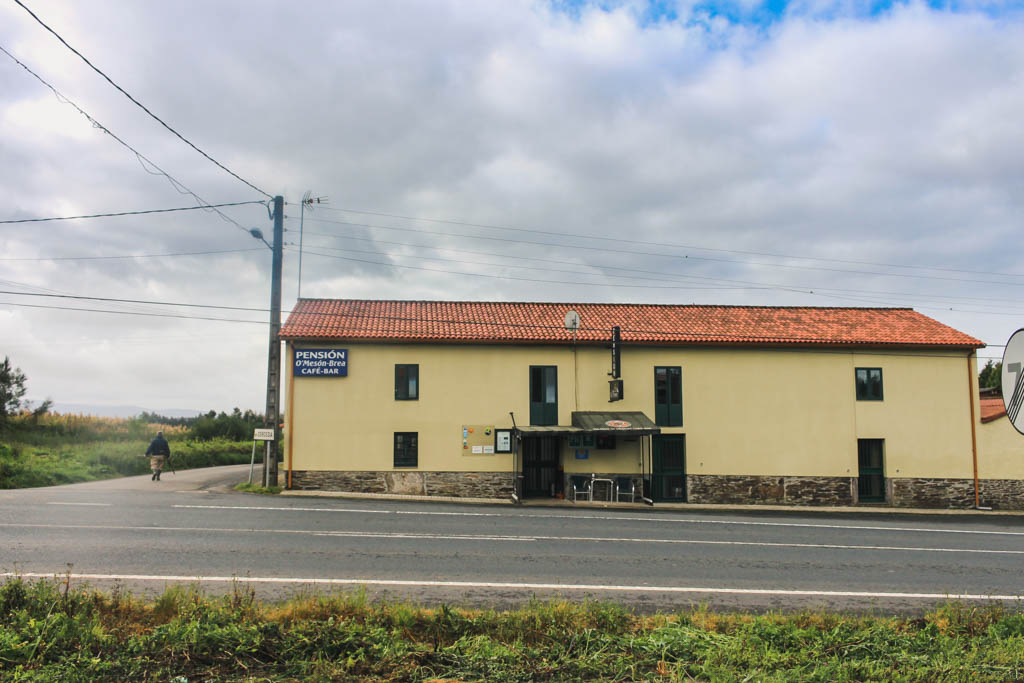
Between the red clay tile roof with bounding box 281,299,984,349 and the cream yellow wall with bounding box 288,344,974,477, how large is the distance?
0.48m

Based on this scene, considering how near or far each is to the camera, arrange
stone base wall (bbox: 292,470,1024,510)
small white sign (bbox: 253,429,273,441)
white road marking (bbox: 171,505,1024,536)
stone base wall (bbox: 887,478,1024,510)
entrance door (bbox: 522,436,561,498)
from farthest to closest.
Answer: stone base wall (bbox: 887,478,1024,510) → entrance door (bbox: 522,436,561,498) → stone base wall (bbox: 292,470,1024,510) → small white sign (bbox: 253,429,273,441) → white road marking (bbox: 171,505,1024,536)

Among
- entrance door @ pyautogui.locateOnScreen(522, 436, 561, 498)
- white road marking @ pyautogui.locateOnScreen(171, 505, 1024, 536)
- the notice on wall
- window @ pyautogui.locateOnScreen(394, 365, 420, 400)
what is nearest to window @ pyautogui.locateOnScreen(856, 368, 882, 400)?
white road marking @ pyautogui.locateOnScreen(171, 505, 1024, 536)

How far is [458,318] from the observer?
1010 inches

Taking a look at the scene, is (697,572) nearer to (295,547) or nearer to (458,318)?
(295,547)

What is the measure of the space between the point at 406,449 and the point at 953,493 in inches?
783

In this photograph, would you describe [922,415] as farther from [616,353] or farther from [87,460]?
[87,460]

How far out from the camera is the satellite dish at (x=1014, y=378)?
189 inches

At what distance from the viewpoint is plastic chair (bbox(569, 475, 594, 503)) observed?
75.4 feet

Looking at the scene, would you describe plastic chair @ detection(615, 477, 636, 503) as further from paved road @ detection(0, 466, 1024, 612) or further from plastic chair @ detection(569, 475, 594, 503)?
paved road @ detection(0, 466, 1024, 612)

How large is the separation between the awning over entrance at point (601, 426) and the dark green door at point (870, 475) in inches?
323

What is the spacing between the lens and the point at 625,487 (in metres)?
23.5

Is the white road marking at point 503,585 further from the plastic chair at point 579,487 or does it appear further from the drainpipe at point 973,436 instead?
the drainpipe at point 973,436

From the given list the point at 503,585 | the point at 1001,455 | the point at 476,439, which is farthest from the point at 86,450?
the point at 1001,455

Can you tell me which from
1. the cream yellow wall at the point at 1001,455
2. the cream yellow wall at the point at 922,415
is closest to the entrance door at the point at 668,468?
the cream yellow wall at the point at 922,415
